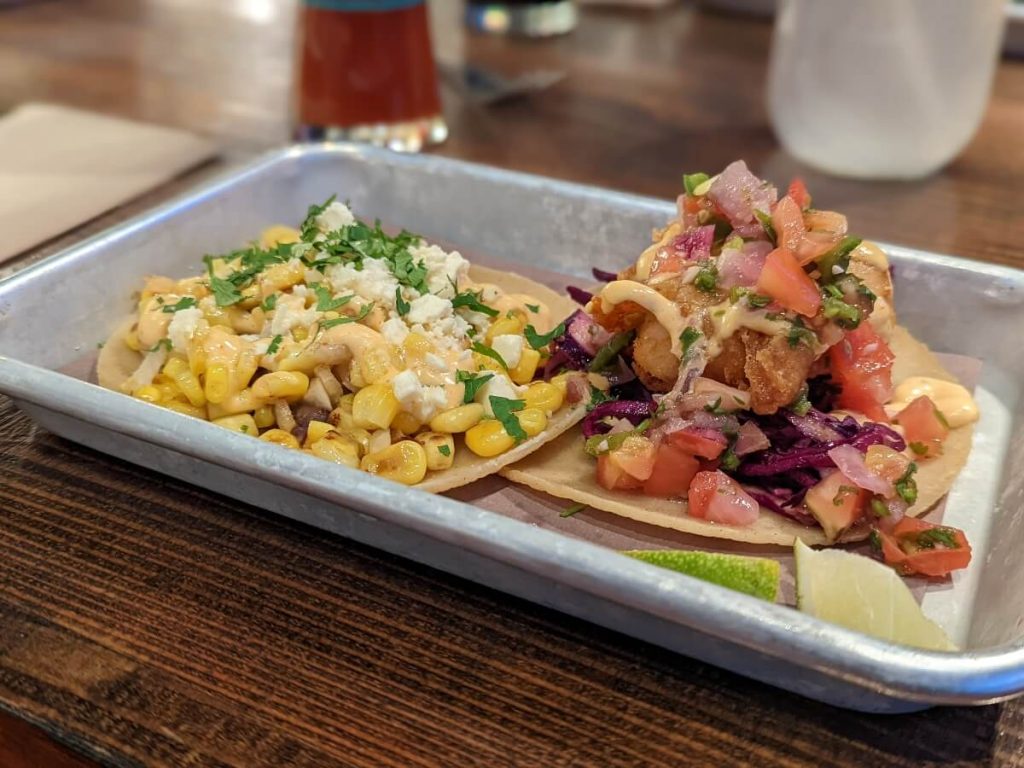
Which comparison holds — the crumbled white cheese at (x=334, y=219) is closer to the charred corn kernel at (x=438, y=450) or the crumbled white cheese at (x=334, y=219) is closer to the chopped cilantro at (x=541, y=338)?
the chopped cilantro at (x=541, y=338)

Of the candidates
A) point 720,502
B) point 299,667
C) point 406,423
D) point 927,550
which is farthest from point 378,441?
point 927,550

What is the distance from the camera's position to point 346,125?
13.6 feet

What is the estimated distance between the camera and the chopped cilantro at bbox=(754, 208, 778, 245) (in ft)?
7.45

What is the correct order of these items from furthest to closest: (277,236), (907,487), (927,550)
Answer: (277,236) → (907,487) → (927,550)

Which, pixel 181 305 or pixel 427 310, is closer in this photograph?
pixel 427 310

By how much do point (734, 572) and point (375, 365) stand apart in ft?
3.23

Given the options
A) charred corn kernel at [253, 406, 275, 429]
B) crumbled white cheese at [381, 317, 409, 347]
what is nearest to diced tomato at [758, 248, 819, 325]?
crumbled white cheese at [381, 317, 409, 347]

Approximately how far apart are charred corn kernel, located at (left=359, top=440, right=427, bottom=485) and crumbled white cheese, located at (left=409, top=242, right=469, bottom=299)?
1.75 feet

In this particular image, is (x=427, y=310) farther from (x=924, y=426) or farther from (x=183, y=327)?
(x=924, y=426)

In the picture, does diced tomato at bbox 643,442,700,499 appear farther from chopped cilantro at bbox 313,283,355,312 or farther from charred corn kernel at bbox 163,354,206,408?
charred corn kernel at bbox 163,354,206,408

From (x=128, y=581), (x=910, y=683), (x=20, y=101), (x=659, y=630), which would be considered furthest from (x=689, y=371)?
(x=20, y=101)

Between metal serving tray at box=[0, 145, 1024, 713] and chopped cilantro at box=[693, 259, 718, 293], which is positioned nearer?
metal serving tray at box=[0, 145, 1024, 713]

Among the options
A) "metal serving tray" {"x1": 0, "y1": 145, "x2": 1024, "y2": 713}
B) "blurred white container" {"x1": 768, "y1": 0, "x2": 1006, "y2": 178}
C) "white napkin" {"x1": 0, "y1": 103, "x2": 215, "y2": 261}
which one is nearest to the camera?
"metal serving tray" {"x1": 0, "y1": 145, "x2": 1024, "y2": 713}

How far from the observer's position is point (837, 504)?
2.11 meters
